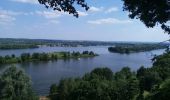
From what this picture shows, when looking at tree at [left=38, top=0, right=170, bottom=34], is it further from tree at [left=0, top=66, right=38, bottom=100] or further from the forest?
tree at [left=0, top=66, right=38, bottom=100]

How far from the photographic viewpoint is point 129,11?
463cm

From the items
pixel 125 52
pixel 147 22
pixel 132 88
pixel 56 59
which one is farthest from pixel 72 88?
pixel 125 52

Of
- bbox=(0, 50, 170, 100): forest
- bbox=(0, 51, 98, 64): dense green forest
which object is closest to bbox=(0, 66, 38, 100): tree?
bbox=(0, 50, 170, 100): forest

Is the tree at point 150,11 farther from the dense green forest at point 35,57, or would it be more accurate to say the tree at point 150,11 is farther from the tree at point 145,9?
the dense green forest at point 35,57

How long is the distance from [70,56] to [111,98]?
195 ft

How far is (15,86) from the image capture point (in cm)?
2417

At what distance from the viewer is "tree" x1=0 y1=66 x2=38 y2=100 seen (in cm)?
2332

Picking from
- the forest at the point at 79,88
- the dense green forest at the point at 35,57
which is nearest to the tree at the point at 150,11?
the forest at the point at 79,88

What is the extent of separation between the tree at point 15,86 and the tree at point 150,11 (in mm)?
19080

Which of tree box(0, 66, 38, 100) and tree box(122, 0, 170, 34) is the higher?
tree box(122, 0, 170, 34)

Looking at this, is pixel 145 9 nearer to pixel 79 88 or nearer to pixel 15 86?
pixel 15 86

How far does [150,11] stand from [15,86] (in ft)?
67.8

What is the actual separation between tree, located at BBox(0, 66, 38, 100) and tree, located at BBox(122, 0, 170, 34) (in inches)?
751

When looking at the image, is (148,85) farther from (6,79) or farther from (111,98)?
(6,79)
